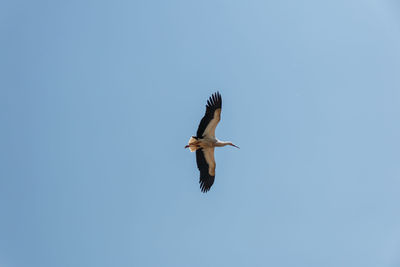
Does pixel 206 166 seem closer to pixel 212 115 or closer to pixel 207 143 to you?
pixel 207 143

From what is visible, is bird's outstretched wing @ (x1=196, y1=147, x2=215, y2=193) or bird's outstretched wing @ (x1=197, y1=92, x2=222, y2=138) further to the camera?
bird's outstretched wing @ (x1=196, y1=147, x2=215, y2=193)

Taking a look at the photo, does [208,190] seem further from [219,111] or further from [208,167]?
[219,111]

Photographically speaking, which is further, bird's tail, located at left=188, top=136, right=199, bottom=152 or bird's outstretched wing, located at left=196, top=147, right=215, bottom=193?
bird's outstretched wing, located at left=196, top=147, right=215, bottom=193

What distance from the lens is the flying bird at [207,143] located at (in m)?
21.8

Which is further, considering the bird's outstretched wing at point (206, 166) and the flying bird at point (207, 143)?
the bird's outstretched wing at point (206, 166)

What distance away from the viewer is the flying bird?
21750 mm

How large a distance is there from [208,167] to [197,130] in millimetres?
2158

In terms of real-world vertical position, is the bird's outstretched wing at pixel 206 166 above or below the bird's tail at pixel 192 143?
below

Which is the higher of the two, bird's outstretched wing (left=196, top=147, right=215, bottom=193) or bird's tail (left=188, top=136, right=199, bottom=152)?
bird's tail (left=188, top=136, right=199, bottom=152)

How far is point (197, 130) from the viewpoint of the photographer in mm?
22453

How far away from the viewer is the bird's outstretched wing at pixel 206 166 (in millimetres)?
23312

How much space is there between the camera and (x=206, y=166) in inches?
926

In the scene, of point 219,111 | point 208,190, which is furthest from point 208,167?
point 219,111

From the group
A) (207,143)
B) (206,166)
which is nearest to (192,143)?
(207,143)
